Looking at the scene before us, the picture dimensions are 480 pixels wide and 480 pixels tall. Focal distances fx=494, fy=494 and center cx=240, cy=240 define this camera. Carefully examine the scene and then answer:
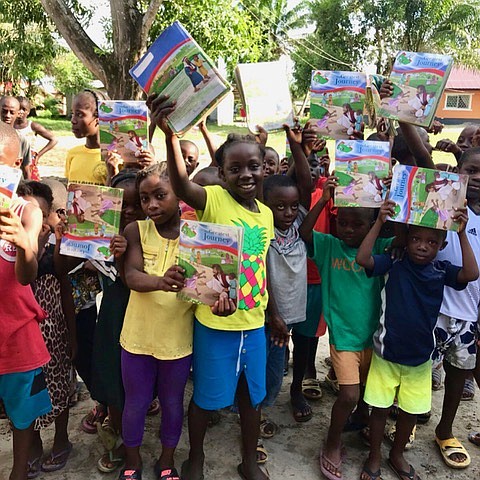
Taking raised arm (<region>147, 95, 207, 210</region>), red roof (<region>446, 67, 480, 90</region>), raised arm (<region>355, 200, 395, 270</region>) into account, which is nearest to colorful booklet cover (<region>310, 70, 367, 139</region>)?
raised arm (<region>355, 200, 395, 270</region>)

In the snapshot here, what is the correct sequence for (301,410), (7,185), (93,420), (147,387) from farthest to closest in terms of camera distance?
(301,410), (93,420), (147,387), (7,185)

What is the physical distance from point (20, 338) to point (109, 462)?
0.86 meters

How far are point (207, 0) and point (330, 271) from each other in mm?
6261

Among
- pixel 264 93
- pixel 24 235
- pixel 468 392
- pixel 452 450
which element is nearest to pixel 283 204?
pixel 264 93

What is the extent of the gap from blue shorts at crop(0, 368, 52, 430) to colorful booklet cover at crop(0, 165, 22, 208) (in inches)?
34.0

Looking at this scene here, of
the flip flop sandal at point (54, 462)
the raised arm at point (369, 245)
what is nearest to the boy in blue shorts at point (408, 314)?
the raised arm at point (369, 245)

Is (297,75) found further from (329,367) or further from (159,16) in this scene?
(329,367)

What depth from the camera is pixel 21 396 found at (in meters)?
2.28

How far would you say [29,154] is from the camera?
524 centimetres

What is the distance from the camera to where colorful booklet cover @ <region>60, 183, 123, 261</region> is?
90.7 inches

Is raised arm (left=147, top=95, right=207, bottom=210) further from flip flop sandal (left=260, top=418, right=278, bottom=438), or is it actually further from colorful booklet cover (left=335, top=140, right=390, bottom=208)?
flip flop sandal (left=260, top=418, right=278, bottom=438)

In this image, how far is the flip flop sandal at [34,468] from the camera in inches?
99.7

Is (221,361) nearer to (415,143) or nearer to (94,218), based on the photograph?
(94,218)

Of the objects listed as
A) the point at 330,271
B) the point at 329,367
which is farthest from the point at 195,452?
the point at 329,367
